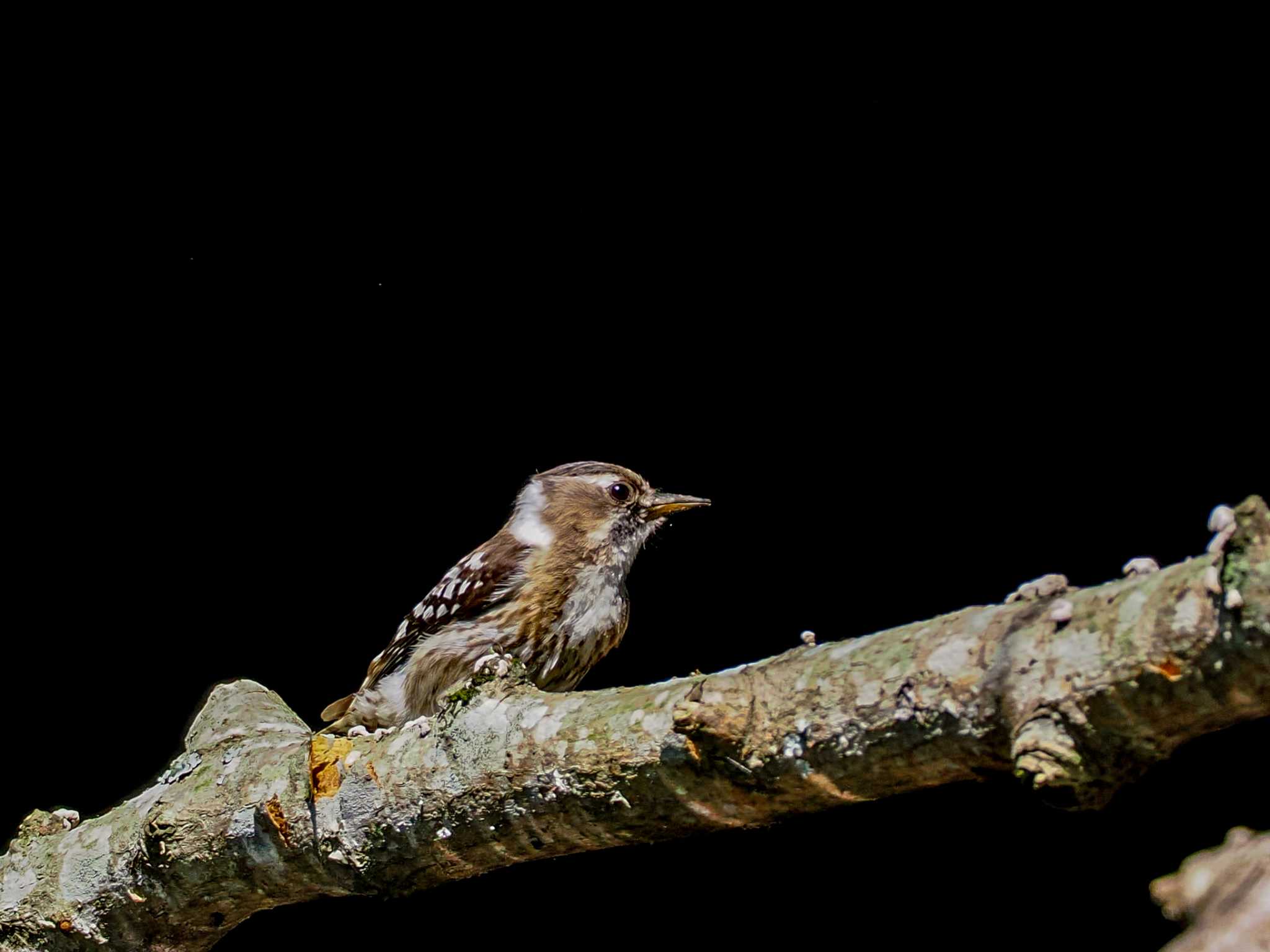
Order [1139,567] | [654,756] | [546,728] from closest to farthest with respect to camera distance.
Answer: [1139,567], [654,756], [546,728]

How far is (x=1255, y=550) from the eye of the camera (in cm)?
130

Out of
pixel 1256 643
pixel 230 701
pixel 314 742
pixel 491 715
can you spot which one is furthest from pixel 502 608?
pixel 1256 643

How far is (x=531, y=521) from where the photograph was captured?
3.80m

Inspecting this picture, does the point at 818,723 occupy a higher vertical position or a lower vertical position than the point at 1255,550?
lower

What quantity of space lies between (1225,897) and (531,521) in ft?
9.01

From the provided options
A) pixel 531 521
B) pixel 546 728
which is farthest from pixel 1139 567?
pixel 531 521

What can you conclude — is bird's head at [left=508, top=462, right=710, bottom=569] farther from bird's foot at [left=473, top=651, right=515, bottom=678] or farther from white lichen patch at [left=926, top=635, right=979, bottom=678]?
white lichen patch at [left=926, top=635, right=979, bottom=678]

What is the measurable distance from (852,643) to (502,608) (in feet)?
5.76

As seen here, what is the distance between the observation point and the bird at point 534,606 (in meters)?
3.39

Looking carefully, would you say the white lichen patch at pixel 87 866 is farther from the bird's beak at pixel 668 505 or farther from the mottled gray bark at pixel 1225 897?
the mottled gray bark at pixel 1225 897

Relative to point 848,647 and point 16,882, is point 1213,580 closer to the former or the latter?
point 848,647

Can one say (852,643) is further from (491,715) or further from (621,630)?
(621,630)

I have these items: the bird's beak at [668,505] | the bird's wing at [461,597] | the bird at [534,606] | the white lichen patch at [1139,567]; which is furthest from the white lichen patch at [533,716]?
the bird's beak at [668,505]

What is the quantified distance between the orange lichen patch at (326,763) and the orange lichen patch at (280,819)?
3.0 inches
